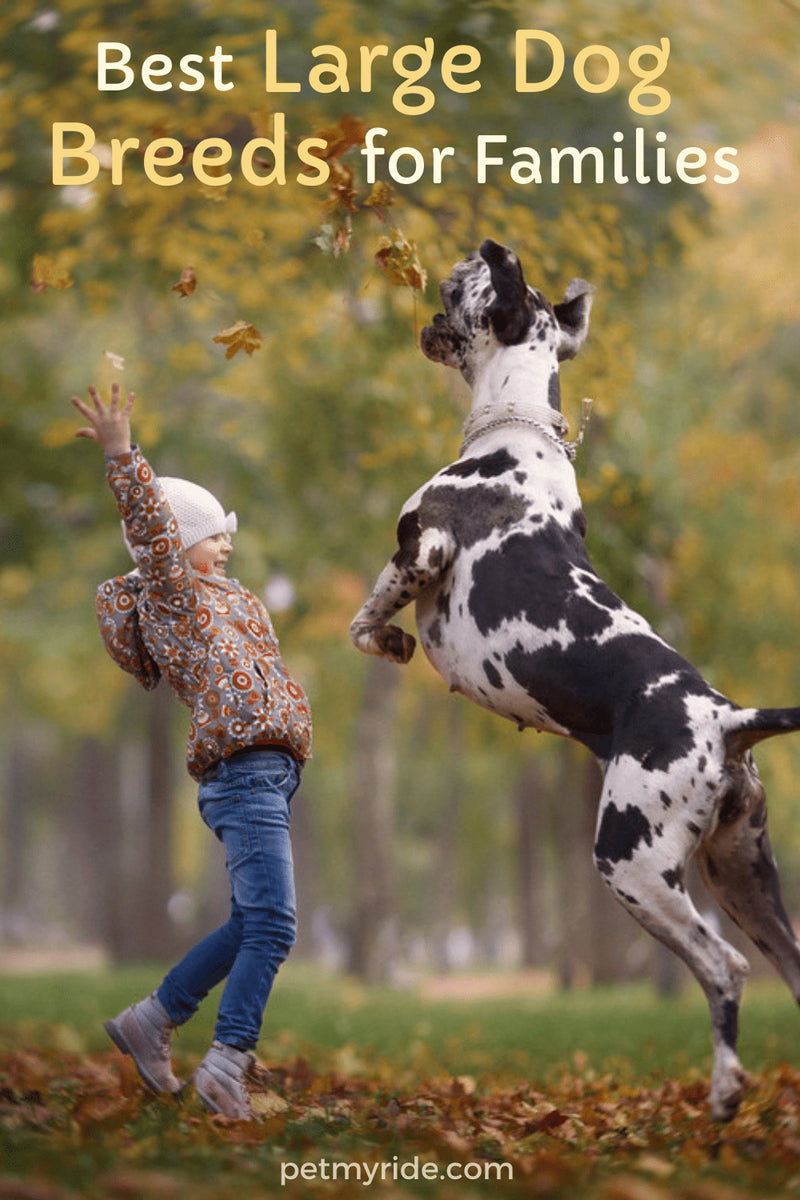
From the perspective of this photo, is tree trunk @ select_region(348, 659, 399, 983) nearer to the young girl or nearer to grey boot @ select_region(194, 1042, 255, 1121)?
the young girl

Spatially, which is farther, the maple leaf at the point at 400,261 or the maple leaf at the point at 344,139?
the maple leaf at the point at 344,139

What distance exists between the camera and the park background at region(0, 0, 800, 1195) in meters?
7.31

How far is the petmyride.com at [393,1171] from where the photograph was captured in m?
3.61

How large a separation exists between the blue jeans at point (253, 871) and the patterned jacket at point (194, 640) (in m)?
0.10

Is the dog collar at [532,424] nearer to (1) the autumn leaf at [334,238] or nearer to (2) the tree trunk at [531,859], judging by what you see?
(1) the autumn leaf at [334,238]

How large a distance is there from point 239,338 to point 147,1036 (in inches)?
105

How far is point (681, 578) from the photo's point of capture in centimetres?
1344

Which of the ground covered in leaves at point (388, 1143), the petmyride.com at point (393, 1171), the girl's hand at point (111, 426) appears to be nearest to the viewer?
the ground covered in leaves at point (388, 1143)

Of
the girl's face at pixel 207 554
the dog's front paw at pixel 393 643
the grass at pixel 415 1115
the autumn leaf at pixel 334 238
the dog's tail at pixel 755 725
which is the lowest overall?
the grass at pixel 415 1115

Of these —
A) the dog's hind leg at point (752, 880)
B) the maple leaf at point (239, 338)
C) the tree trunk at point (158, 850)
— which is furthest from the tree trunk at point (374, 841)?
the dog's hind leg at point (752, 880)

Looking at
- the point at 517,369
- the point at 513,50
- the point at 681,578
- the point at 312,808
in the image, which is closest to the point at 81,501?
the point at 681,578

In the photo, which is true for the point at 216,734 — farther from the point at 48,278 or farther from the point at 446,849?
the point at 446,849

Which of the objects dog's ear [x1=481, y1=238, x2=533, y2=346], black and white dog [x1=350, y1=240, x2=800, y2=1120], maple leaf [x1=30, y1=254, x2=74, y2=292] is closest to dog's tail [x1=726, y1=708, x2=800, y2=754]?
black and white dog [x1=350, y1=240, x2=800, y2=1120]

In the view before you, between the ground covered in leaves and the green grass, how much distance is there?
5.66 ft
